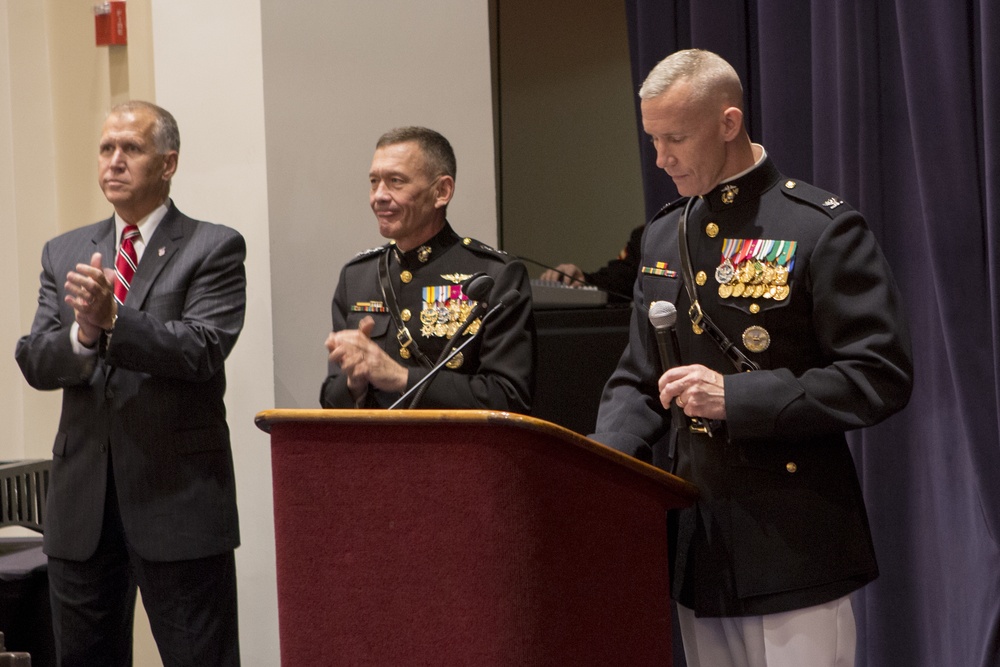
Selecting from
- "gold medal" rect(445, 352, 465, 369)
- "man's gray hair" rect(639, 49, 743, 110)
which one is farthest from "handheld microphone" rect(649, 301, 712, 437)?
"gold medal" rect(445, 352, 465, 369)

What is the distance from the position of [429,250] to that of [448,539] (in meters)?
1.02

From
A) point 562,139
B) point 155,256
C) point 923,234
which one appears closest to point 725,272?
point 923,234

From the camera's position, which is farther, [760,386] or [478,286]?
[478,286]

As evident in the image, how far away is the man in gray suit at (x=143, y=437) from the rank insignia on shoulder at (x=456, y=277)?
58cm

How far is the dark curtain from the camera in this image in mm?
2734

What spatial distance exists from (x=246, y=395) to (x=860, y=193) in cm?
169

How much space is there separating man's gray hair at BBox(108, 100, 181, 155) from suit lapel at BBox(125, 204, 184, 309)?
0.55 ft

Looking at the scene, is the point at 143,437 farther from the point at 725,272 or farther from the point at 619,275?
the point at 619,275

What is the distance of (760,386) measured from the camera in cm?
A: 181

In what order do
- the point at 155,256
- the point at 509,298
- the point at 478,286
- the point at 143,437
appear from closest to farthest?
1. the point at 478,286
2. the point at 509,298
3. the point at 143,437
4. the point at 155,256

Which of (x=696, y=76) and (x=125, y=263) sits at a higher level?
(x=696, y=76)

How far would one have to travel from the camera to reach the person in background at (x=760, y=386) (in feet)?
5.95

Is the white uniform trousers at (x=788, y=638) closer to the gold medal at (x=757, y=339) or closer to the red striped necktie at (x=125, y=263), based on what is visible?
the gold medal at (x=757, y=339)

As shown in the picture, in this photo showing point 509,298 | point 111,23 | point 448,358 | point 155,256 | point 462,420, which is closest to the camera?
point 462,420
